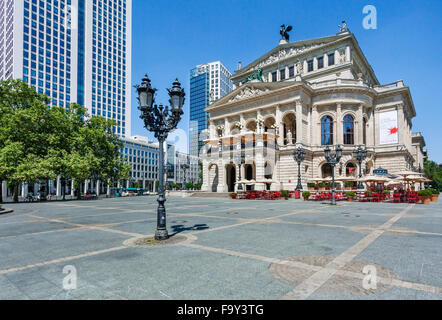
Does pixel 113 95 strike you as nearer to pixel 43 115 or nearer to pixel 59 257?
pixel 43 115

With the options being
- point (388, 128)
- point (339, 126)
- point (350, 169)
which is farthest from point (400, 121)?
point (350, 169)

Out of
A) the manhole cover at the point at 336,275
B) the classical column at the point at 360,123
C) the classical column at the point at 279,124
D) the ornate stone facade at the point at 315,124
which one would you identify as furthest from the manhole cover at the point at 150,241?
the classical column at the point at 360,123

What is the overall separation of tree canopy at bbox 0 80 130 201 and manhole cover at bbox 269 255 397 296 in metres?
31.7

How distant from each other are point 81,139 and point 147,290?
36.5 meters

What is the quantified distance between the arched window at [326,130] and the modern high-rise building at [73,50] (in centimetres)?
6558

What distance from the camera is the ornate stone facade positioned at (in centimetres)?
4141

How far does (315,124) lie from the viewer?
1730 inches

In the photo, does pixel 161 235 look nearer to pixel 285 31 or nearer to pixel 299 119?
pixel 299 119

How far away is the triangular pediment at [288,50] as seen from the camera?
48.9 meters

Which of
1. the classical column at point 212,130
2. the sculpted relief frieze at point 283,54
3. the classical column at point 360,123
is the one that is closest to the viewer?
the classical column at point 360,123

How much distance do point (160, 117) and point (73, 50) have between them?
94134 millimetres

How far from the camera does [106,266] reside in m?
5.45

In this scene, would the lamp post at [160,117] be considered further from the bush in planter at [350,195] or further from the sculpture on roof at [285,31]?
the sculpture on roof at [285,31]
